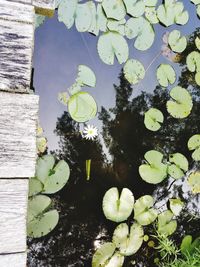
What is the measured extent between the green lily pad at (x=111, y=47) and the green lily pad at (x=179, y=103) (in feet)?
1.08

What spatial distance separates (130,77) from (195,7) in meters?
0.57

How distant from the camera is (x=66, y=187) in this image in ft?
5.65

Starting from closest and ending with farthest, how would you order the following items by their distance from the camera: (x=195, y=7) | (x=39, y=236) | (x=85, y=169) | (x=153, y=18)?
1. (x=39, y=236)
2. (x=85, y=169)
3. (x=153, y=18)
4. (x=195, y=7)

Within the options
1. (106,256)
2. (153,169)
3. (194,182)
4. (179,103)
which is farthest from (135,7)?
(106,256)

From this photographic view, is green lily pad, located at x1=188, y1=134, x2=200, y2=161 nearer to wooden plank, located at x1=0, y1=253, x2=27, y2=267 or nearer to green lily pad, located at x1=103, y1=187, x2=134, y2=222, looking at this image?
green lily pad, located at x1=103, y1=187, x2=134, y2=222

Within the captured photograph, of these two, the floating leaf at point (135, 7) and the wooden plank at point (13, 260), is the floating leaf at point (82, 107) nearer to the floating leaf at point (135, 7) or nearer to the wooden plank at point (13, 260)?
the floating leaf at point (135, 7)

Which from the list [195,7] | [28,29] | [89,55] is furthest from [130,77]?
[28,29]

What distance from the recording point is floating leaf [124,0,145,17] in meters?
1.81

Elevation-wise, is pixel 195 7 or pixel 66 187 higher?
pixel 195 7

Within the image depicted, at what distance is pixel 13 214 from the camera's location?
1.05m

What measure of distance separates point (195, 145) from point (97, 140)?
53 cm

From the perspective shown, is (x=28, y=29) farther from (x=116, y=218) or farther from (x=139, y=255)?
(x=139, y=255)

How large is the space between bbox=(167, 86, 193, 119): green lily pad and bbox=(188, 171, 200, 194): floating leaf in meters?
0.30

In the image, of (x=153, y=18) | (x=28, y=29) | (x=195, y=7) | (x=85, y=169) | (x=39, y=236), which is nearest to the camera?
(x=28, y=29)
